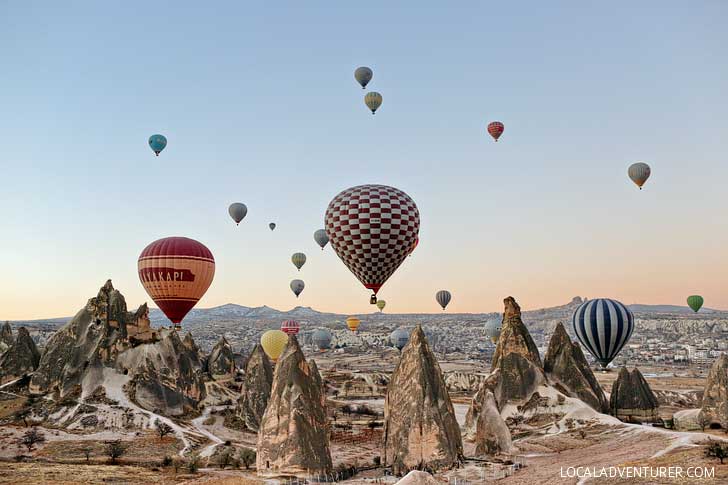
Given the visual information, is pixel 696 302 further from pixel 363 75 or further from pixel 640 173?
pixel 363 75

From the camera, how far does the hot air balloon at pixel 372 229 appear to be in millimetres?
44875

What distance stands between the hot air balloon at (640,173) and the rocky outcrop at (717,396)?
27.3 meters

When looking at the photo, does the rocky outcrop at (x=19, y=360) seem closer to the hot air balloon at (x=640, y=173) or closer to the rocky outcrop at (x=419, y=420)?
the rocky outcrop at (x=419, y=420)

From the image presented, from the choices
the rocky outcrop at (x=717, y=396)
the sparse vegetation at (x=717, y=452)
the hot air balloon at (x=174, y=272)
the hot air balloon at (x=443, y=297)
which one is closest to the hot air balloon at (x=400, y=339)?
the hot air balloon at (x=443, y=297)

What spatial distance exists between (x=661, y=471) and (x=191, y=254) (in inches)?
1527

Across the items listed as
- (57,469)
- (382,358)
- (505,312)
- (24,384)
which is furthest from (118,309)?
(382,358)

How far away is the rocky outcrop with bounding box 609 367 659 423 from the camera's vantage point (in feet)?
167

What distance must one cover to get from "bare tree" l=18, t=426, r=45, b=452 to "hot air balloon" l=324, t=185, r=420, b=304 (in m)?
27.0

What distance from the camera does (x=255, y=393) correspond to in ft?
187

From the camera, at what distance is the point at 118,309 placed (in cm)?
5972

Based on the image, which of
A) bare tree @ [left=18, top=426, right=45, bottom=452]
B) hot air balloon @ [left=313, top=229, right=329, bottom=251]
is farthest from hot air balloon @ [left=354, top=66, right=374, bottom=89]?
bare tree @ [left=18, top=426, right=45, bottom=452]

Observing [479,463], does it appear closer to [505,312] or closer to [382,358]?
[505,312]
